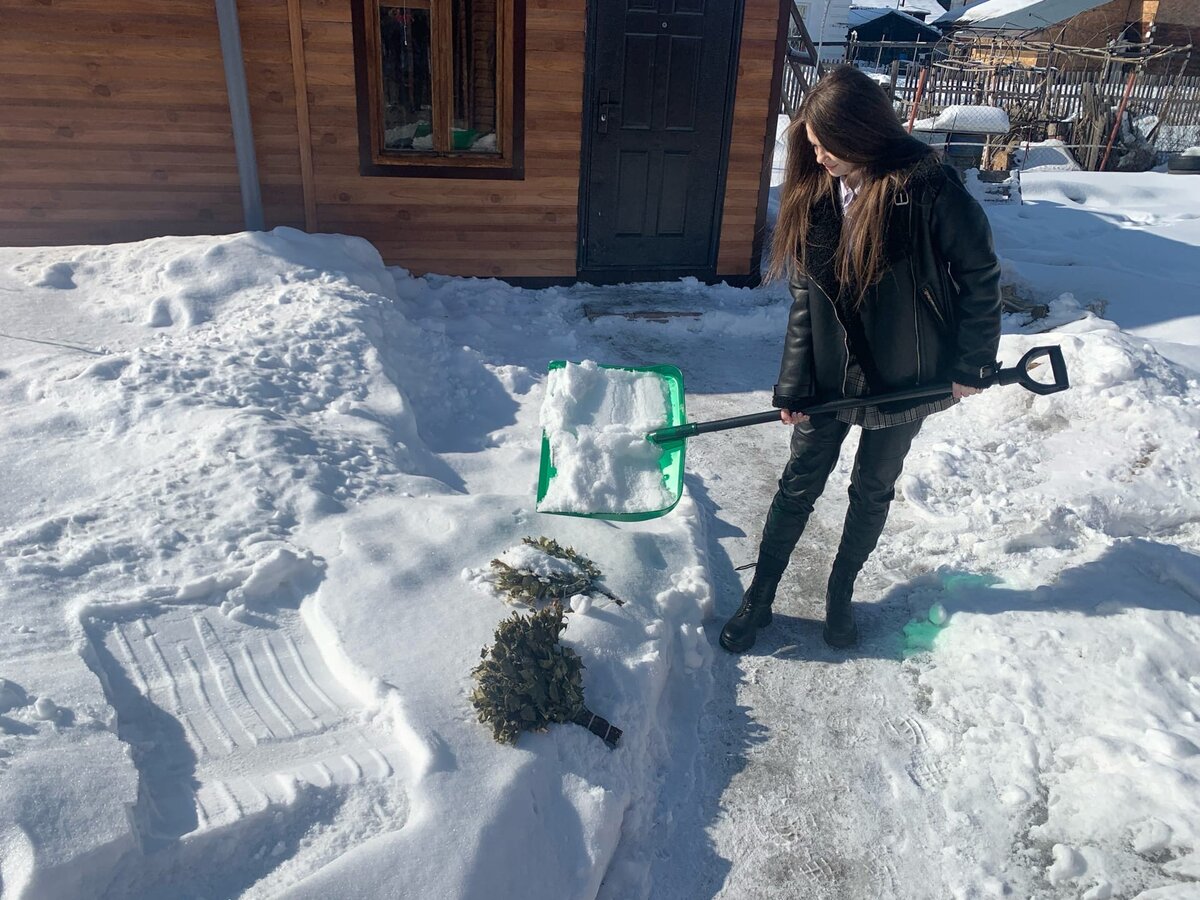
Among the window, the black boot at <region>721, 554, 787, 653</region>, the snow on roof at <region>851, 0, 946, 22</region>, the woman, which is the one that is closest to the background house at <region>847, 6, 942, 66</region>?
the snow on roof at <region>851, 0, 946, 22</region>

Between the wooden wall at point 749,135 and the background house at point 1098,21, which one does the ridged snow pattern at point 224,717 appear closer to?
the wooden wall at point 749,135

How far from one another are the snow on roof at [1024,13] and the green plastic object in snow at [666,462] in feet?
71.0

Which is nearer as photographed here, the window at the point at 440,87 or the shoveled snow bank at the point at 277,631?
the shoveled snow bank at the point at 277,631

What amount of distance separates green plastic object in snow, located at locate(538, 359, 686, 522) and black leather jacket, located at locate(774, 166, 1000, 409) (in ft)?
1.88

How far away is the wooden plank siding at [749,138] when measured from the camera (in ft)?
20.2

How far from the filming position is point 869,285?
2371 millimetres

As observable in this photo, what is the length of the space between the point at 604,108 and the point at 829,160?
4.26m

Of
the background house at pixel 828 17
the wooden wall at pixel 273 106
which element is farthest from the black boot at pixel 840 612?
the background house at pixel 828 17

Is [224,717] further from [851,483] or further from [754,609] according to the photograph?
[851,483]

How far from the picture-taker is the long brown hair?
2.22 meters

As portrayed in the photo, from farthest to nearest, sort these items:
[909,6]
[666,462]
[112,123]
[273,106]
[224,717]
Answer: [909,6] < [273,106] < [112,123] < [666,462] < [224,717]

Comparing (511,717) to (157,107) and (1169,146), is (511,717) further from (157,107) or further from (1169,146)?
(1169,146)

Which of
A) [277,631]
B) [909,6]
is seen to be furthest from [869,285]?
[909,6]

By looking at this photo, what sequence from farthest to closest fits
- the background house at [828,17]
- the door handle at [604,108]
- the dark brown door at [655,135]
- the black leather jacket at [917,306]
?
1. the background house at [828,17]
2. the door handle at [604,108]
3. the dark brown door at [655,135]
4. the black leather jacket at [917,306]
